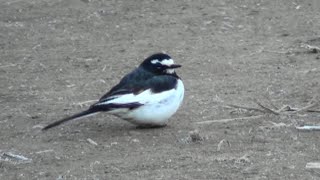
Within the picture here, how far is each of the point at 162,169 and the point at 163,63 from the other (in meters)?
1.39

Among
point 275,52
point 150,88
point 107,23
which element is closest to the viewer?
point 150,88

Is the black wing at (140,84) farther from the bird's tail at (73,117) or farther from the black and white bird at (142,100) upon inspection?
the bird's tail at (73,117)

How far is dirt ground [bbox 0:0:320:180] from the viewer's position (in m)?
6.70

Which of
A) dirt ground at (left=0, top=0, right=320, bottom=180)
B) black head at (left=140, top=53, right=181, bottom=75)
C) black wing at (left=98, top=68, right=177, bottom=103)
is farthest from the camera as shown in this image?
black head at (left=140, top=53, right=181, bottom=75)

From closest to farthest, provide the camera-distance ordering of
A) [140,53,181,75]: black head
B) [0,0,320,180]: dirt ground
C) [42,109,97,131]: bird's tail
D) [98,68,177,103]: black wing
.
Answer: [0,0,320,180]: dirt ground
[42,109,97,131]: bird's tail
[98,68,177,103]: black wing
[140,53,181,75]: black head

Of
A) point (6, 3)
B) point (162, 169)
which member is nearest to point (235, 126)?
point (162, 169)

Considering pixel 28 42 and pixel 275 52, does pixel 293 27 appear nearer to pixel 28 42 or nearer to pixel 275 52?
pixel 275 52

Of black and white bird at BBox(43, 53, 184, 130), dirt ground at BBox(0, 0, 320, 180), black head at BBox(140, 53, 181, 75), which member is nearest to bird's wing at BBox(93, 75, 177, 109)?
black and white bird at BBox(43, 53, 184, 130)

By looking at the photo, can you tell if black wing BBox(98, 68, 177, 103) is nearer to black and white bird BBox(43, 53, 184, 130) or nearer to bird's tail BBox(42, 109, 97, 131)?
black and white bird BBox(43, 53, 184, 130)

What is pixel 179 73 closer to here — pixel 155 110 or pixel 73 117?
pixel 155 110

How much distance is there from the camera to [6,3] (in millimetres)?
13586

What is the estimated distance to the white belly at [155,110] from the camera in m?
7.36

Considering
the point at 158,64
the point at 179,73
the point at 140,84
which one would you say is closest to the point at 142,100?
the point at 140,84

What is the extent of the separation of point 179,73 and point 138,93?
7.96 ft
